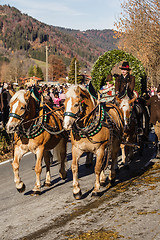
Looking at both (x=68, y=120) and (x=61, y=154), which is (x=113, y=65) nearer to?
(x=61, y=154)

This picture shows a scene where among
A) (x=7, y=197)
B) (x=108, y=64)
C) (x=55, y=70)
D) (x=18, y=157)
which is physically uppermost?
(x=55, y=70)

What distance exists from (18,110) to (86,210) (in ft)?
7.80

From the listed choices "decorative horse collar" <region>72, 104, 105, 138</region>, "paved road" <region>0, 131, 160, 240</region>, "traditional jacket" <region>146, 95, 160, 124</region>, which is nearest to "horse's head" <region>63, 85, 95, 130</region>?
"decorative horse collar" <region>72, 104, 105, 138</region>

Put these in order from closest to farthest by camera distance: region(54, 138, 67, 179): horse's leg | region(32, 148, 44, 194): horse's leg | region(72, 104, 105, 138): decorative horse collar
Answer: region(72, 104, 105, 138): decorative horse collar → region(32, 148, 44, 194): horse's leg → region(54, 138, 67, 179): horse's leg

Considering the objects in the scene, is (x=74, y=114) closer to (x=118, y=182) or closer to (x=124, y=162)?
(x=118, y=182)

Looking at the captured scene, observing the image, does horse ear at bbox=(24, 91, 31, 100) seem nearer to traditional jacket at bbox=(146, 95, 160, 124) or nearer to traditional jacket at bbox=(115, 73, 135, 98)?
traditional jacket at bbox=(115, 73, 135, 98)

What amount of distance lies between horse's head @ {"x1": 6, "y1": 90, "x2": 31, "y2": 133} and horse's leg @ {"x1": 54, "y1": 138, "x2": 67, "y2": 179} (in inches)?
68.6

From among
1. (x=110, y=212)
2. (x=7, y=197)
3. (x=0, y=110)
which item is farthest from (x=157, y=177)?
(x=0, y=110)

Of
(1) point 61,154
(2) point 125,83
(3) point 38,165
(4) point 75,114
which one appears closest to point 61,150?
(1) point 61,154

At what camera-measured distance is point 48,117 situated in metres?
7.15

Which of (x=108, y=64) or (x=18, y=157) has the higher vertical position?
(x=108, y=64)

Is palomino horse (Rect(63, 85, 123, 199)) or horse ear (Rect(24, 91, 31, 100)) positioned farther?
horse ear (Rect(24, 91, 31, 100))

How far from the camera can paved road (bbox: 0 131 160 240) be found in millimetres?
4809

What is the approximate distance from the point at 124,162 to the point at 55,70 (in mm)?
143565
